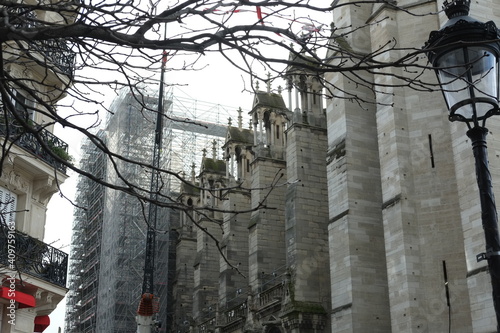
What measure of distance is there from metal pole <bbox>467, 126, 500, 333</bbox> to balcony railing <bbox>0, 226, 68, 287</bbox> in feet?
30.6

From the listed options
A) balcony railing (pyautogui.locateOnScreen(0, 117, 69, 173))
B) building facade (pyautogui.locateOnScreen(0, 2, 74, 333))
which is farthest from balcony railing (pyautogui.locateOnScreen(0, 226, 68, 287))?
balcony railing (pyautogui.locateOnScreen(0, 117, 69, 173))

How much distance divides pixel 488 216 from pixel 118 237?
31494 millimetres

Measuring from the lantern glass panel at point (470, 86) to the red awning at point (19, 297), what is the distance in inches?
362

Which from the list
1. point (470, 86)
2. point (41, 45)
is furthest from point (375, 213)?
point (41, 45)

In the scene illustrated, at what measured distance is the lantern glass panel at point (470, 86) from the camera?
6.11 m

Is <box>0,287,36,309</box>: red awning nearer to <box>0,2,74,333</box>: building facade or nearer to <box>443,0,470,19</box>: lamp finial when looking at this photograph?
<box>0,2,74,333</box>: building facade

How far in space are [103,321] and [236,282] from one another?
30.1ft

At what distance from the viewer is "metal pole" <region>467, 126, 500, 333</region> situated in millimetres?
5629

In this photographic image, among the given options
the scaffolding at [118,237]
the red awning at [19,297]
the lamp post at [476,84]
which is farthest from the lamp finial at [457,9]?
the scaffolding at [118,237]

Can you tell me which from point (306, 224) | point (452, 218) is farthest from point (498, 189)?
point (306, 224)

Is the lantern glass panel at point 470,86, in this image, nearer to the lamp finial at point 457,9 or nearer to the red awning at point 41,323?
the lamp finial at point 457,9

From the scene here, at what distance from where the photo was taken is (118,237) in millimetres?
36062

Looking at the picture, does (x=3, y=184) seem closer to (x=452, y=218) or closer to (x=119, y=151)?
(x=452, y=218)

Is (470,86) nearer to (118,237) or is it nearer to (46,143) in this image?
(46,143)
